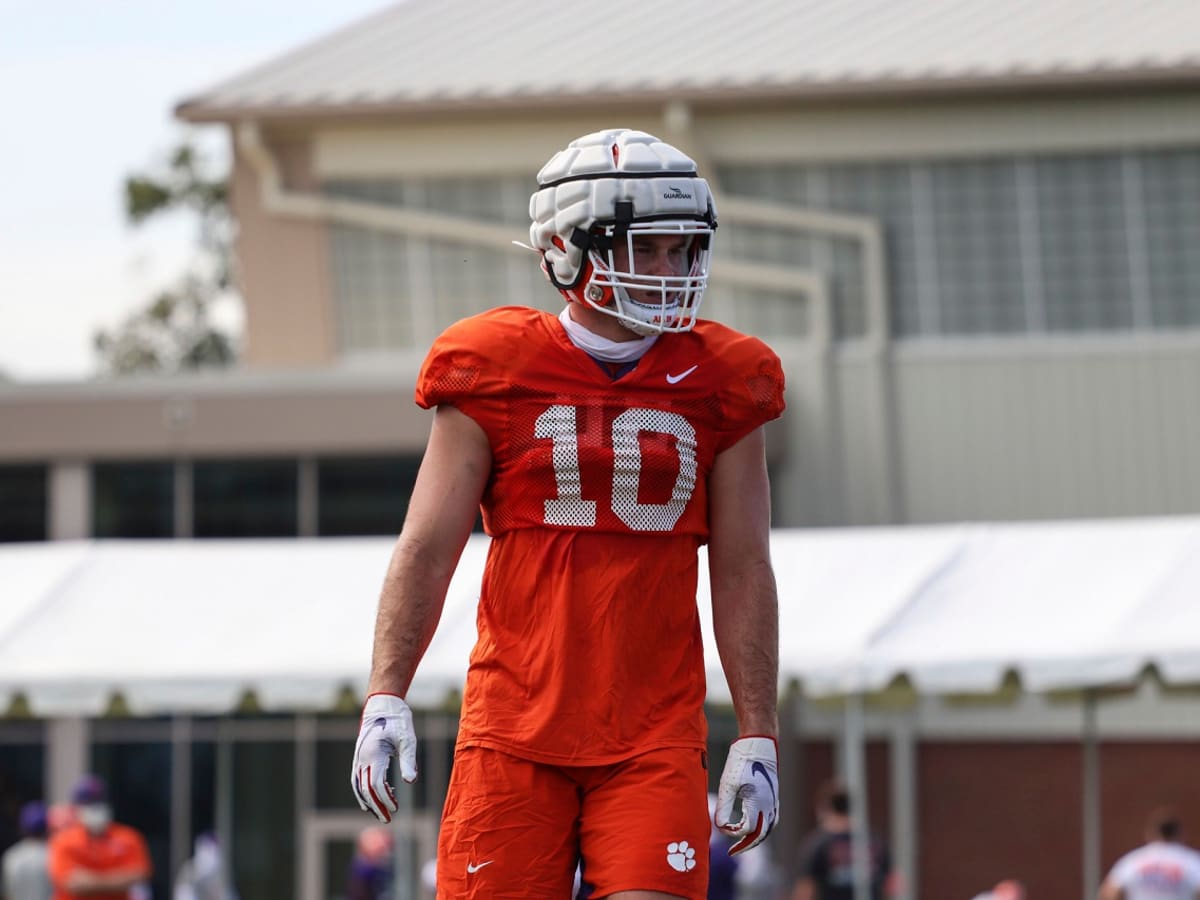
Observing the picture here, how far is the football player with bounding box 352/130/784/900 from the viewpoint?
3867mm

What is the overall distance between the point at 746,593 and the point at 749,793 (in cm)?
40

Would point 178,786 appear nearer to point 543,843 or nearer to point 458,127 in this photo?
point 458,127

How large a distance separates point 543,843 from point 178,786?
2017 cm

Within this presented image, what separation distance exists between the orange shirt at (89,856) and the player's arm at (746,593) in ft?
29.6

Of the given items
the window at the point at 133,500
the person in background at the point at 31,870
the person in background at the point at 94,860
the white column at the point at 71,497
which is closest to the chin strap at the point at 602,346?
the person in background at the point at 94,860

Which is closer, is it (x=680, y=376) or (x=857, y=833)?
(x=680, y=376)

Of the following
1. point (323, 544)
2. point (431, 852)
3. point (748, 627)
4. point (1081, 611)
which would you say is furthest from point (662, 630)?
point (431, 852)

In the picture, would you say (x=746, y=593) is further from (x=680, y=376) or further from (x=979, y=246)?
(x=979, y=246)

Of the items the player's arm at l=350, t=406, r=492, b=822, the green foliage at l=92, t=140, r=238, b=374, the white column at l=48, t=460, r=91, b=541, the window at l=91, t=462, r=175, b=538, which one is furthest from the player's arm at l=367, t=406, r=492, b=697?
the green foliage at l=92, t=140, r=238, b=374

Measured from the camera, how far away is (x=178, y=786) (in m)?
23.3

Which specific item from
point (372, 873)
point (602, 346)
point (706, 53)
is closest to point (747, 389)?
point (602, 346)

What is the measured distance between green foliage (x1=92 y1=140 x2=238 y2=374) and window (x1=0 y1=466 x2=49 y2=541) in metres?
16.8

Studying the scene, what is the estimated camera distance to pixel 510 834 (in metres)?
3.86

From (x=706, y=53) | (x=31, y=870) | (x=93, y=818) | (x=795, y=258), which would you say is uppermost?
(x=706, y=53)
